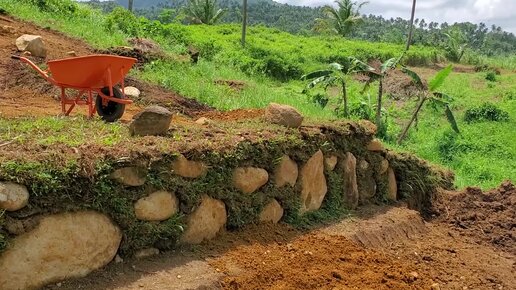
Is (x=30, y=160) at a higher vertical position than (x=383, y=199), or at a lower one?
higher

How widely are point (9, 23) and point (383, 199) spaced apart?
7903mm

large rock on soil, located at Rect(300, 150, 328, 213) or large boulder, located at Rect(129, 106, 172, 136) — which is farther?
large rock on soil, located at Rect(300, 150, 328, 213)

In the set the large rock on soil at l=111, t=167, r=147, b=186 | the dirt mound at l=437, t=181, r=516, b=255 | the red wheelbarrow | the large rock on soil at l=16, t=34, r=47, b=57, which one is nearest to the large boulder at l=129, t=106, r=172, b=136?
the large rock on soil at l=111, t=167, r=147, b=186

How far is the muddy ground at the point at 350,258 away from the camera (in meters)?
3.90

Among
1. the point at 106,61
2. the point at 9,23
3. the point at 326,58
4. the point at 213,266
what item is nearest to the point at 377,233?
the point at 213,266

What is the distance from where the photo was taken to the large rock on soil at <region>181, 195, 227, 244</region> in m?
4.32

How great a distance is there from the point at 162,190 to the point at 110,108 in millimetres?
2127

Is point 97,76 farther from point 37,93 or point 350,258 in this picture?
point 350,258

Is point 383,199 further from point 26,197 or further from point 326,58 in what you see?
point 326,58

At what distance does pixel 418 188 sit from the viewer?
730cm

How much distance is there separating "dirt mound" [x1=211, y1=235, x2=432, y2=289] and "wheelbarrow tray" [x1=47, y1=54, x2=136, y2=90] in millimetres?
2206

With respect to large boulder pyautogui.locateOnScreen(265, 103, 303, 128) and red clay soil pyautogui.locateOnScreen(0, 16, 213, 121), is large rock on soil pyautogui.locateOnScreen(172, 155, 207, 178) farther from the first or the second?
red clay soil pyautogui.locateOnScreen(0, 16, 213, 121)

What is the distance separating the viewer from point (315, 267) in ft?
15.0

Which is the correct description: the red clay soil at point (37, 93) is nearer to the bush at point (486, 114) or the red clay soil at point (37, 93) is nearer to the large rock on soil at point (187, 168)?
the large rock on soil at point (187, 168)
